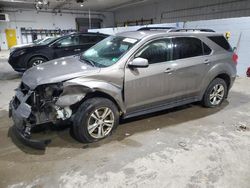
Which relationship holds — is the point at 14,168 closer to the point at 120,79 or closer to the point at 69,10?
the point at 120,79

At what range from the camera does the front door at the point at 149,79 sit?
288 cm

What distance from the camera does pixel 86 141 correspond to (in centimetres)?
273

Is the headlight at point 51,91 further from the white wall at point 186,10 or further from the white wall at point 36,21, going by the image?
the white wall at point 36,21

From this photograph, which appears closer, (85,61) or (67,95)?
(67,95)

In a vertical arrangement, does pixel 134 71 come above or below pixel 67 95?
above

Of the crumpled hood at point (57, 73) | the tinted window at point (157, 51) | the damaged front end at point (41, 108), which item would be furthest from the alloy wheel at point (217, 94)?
the damaged front end at point (41, 108)

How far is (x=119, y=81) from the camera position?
2.77m

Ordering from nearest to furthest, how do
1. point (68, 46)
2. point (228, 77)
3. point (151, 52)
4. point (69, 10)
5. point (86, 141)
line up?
1. point (86, 141)
2. point (151, 52)
3. point (228, 77)
4. point (68, 46)
5. point (69, 10)

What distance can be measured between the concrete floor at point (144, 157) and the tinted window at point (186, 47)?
3.72 ft

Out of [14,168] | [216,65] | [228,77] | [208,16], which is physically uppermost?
[208,16]

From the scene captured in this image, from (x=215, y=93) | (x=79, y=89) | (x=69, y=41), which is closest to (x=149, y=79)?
(x=79, y=89)

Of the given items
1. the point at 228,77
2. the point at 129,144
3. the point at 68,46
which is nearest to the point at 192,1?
the point at 68,46

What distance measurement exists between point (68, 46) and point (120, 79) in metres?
4.76

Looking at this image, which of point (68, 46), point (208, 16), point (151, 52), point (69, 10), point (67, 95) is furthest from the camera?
point (69, 10)
